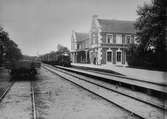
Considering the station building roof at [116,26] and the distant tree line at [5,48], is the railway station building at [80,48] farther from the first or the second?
the distant tree line at [5,48]

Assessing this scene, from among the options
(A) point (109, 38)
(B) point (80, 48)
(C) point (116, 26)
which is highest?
(C) point (116, 26)

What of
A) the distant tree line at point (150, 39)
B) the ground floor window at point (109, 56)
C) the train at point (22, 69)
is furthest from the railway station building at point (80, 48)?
the train at point (22, 69)

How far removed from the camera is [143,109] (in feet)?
22.4

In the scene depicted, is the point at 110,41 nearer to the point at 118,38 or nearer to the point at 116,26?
the point at 118,38

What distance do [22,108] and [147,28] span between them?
64.0 feet

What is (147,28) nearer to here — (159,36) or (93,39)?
(159,36)

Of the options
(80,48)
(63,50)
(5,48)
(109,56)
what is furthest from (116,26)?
(5,48)

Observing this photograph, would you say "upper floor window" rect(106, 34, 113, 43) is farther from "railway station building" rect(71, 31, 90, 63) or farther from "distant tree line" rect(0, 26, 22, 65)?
"distant tree line" rect(0, 26, 22, 65)

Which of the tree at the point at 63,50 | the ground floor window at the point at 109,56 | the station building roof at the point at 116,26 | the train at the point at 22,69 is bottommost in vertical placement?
the train at the point at 22,69

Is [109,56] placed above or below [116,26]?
below

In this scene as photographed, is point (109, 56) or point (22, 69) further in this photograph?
point (109, 56)

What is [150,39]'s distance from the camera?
22.7m

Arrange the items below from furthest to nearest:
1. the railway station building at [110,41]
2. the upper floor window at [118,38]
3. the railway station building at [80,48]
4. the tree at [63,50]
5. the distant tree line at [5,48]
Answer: the railway station building at [80,48]
the tree at [63,50]
the upper floor window at [118,38]
the railway station building at [110,41]
the distant tree line at [5,48]

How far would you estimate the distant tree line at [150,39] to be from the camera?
21.5 meters
